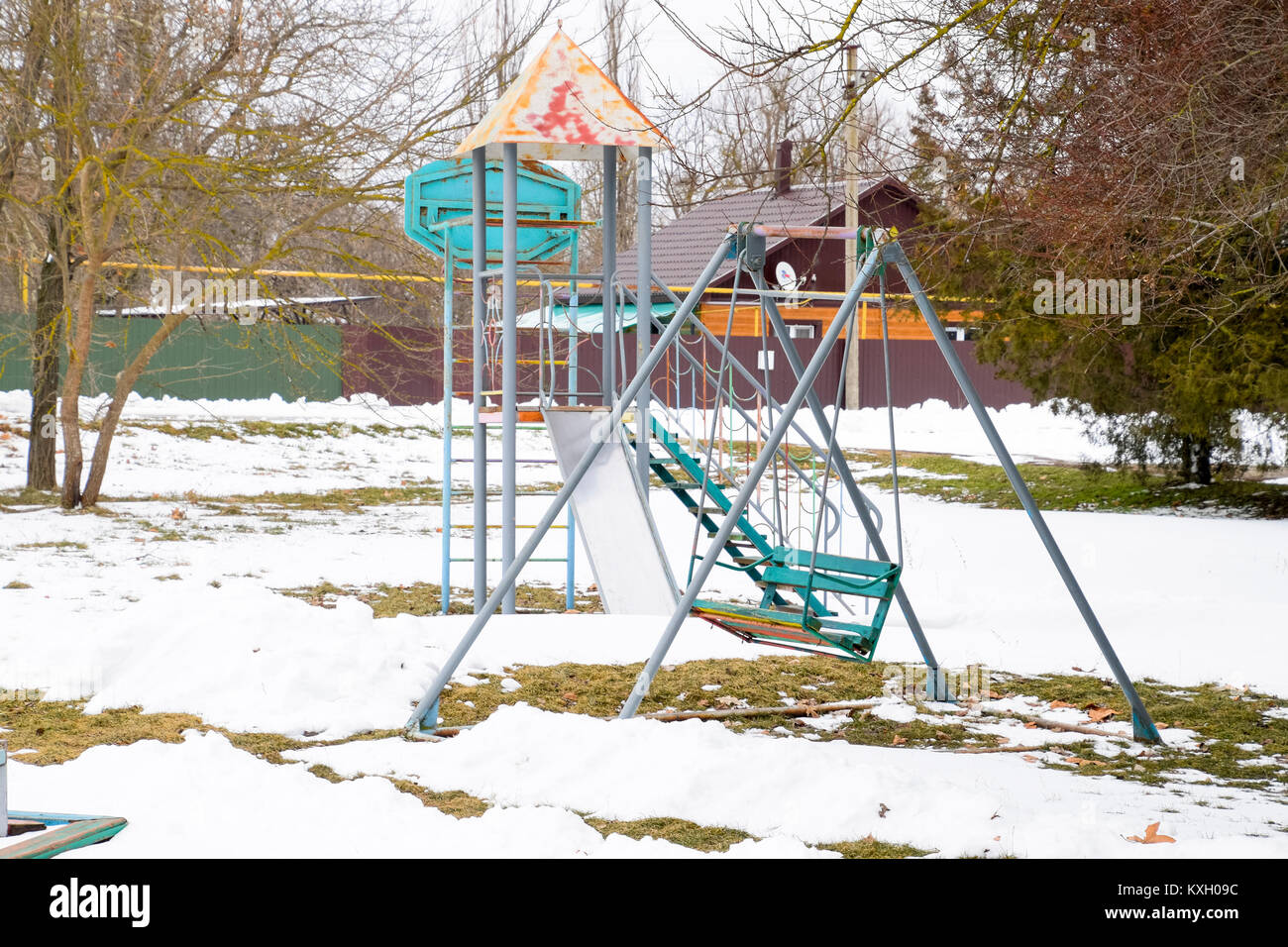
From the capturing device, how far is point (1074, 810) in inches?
172

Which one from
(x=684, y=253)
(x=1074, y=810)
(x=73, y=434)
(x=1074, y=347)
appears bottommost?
(x=1074, y=810)

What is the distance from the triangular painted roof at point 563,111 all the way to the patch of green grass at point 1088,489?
29.2 ft

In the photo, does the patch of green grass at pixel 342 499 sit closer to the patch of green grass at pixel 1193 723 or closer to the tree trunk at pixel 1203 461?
the tree trunk at pixel 1203 461

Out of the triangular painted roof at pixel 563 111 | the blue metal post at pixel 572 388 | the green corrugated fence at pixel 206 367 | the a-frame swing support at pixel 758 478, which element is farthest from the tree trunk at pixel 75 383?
the green corrugated fence at pixel 206 367

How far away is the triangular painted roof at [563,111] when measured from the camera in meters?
8.77

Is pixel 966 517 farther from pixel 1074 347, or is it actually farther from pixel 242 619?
pixel 242 619

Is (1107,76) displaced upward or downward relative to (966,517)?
upward

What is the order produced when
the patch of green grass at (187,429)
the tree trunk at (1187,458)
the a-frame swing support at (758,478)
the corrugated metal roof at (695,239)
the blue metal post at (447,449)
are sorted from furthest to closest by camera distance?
the corrugated metal roof at (695,239), the patch of green grass at (187,429), the tree trunk at (1187,458), the blue metal post at (447,449), the a-frame swing support at (758,478)

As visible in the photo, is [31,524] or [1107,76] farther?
[31,524]

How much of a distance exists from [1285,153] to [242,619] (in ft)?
18.3

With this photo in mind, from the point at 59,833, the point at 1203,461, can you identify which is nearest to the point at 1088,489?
the point at 1203,461

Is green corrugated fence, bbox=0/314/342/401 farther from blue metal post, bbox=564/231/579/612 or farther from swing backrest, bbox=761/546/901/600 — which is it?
swing backrest, bbox=761/546/901/600
